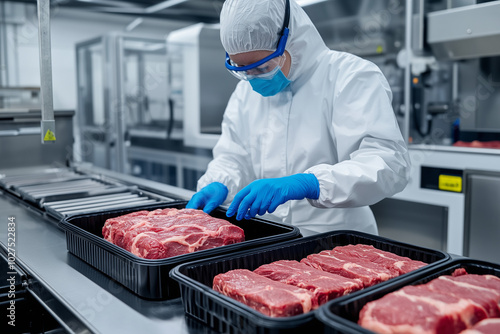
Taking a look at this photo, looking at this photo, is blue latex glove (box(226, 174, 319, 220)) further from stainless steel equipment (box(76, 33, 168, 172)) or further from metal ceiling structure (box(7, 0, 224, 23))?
metal ceiling structure (box(7, 0, 224, 23))

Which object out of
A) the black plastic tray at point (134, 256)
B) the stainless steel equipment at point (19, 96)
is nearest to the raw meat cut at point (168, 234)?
the black plastic tray at point (134, 256)

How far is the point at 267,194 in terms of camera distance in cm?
128

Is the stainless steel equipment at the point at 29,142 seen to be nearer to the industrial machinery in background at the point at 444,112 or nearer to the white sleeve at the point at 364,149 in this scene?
the white sleeve at the point at 364,149

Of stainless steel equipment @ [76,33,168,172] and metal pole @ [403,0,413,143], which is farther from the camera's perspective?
stainless steel equipment @ [76,33,168,172]

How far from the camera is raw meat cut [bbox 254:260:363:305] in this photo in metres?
0.82

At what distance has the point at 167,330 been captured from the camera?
81cm

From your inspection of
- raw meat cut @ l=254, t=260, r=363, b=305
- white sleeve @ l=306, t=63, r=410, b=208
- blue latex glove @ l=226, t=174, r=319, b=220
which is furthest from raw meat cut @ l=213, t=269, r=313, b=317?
white sleeve @ l=306, t=63, r=410, b=208

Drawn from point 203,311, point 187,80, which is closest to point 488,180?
point 203,311

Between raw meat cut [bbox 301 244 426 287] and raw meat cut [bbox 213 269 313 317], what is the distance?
149mm

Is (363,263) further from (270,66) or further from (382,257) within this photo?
(270,66)

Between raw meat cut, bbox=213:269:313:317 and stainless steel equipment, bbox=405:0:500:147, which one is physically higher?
stainless steel equipment, bbox=405:0:500:147

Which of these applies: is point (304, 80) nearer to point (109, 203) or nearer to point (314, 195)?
point (314, 195)

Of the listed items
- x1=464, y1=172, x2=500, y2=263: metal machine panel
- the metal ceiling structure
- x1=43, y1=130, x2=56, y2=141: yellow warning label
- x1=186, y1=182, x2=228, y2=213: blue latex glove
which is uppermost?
the metal ceiling structure

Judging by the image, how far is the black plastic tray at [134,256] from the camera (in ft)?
3.03
